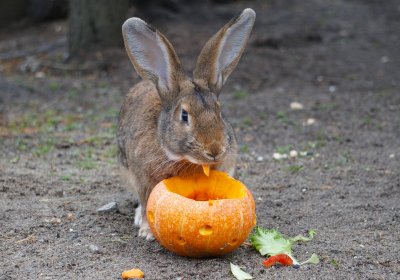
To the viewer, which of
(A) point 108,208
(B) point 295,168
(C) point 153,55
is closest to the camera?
(C) point 153,55

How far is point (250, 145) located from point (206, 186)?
310cm

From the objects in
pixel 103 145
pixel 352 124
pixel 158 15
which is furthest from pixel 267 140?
pixel 158 15

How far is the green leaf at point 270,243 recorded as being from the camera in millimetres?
4871

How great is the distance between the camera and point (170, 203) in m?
4.70

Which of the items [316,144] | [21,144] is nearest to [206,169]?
[316,144]

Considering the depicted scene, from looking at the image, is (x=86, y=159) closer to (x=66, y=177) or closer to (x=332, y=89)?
(x=66, y=177)

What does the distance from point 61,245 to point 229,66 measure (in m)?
1.76

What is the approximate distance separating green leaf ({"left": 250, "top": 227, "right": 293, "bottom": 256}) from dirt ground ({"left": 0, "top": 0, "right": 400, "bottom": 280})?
87mm

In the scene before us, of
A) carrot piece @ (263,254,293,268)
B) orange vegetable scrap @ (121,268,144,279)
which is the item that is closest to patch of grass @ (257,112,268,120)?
carrot piece @ (263,254,293,268)

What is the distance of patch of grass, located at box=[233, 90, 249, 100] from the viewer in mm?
10055

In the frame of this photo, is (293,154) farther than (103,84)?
No

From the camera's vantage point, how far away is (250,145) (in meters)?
8.15

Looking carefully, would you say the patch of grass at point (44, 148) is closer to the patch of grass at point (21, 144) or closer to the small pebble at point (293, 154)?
the patch of grass at point (21, 144)

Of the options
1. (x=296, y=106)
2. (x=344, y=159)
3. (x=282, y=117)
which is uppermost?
(x=344, y=159)
